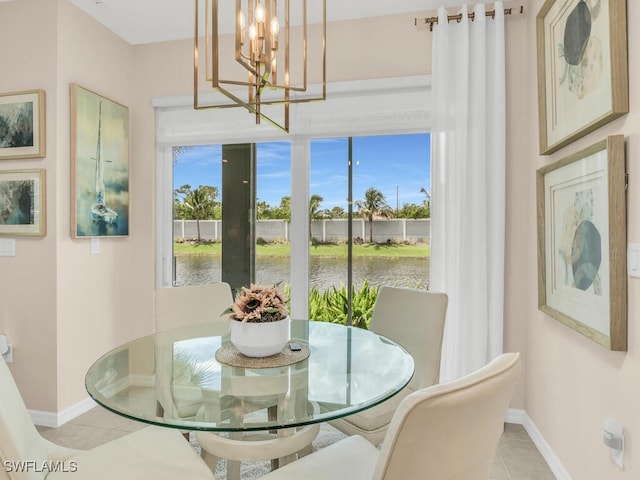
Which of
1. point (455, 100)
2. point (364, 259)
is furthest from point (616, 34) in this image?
point (364, 259)

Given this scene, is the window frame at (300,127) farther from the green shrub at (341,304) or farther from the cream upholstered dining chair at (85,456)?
the cream upholstered dining chair at (85,456)

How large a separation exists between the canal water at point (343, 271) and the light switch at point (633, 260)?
1546 millimetres

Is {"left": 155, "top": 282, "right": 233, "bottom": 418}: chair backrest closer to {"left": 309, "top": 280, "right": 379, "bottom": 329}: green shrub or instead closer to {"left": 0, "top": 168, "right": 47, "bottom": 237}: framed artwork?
{"left": 309, "top": 280, "right": 379, "bottom": 329}: green shrub

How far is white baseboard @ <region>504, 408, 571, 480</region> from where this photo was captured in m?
2.04

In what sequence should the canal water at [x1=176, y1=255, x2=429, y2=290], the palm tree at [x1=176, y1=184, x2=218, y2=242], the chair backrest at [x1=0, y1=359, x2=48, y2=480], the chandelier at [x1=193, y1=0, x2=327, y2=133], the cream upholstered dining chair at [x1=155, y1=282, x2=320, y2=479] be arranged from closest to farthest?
the chair backrest at [x1=0, y1=359, x2=48, y2=480]
the cream upholstered dining chair at [x1=155, y1=282, x2=320, y2=479]
the chandelier at [x1=193, y1=0, x2=327, y2=133]
the canal water at [x1=176, y1=255, x2=429, y2=290]
the palm tree at [x1=176, y1=184, x2=218, y2=242]

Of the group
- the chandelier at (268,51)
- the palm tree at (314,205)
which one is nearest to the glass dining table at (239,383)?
the chandelier at (268,51)

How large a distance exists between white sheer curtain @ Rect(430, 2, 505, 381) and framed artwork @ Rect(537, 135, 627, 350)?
356 millimetres

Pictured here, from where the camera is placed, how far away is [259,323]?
4.95 ft

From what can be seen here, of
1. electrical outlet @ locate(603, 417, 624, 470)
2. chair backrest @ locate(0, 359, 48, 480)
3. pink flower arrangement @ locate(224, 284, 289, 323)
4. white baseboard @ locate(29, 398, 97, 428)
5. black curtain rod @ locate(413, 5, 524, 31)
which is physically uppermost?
black curtain rod @ locate(413, 5, 524, 31)

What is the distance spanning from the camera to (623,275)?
4.79 feet

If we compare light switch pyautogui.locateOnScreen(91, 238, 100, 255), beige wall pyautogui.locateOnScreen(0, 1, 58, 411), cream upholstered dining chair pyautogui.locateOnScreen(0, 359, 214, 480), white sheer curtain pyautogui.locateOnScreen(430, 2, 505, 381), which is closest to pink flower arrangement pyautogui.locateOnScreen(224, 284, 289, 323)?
cream upholstered dining chair pyautogui.locateOnScreen(0, 359, 214, 480)

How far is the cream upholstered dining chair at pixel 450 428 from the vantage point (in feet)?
2.56

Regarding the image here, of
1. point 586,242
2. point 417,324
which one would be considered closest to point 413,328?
point 417,324

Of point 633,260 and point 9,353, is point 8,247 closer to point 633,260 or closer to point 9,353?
point 9,353
